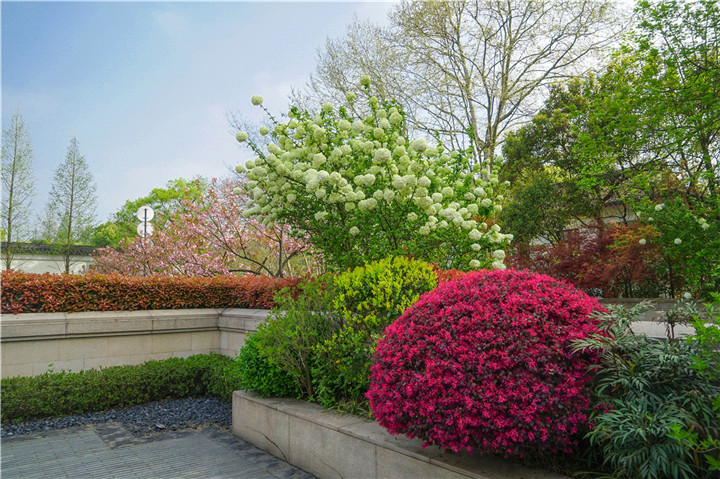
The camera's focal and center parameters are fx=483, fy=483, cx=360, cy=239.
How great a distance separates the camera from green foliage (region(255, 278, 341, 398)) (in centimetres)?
445

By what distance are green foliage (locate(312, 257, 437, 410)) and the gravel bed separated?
1.84m

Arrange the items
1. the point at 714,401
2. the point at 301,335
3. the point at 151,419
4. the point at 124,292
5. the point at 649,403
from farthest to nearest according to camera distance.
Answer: the point at 124,292 → the point at 151,419 → the point at 301,335 → the point at 649,403 → the point at 714,401

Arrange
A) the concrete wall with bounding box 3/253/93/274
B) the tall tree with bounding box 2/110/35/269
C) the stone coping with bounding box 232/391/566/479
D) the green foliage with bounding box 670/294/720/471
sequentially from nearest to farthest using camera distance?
the green foliage with bounding box 670/294/720/471 < the stone coping with bounding box 232/391/566/479 < the tall tree with bounding box 2/110/35/269 < the concrete wall with bounding box 3/253/93/274

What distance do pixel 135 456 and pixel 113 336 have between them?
2900mm

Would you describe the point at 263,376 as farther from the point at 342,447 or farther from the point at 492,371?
the point at 492,371

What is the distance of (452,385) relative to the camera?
8.89ft

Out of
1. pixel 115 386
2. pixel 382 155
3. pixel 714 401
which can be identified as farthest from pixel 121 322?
pixel 714 401

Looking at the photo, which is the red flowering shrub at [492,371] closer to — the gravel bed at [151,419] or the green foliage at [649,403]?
the green foliage at [649,403]

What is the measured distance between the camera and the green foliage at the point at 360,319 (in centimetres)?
414

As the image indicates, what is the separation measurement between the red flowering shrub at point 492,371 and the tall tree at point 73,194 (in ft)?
71.9

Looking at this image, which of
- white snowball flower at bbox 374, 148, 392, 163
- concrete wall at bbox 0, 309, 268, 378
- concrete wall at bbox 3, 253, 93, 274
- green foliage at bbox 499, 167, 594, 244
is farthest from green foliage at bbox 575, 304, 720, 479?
concrete wall at bbox 3, 253, 93, 274

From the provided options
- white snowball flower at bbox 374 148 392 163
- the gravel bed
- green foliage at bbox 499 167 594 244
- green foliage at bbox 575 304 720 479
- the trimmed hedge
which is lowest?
the gravel bed

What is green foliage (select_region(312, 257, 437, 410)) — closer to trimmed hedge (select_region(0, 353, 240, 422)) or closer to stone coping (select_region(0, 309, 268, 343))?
trimmed hedge (select_region(0, 353, 240, 422))

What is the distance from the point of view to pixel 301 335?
14.9ft
